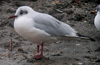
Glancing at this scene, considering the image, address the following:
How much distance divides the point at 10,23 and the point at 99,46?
7.90ft

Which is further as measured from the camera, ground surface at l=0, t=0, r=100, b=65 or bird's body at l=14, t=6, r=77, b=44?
ground surface at l=0, t=0, r=100, b=65

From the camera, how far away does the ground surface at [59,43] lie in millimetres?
4473

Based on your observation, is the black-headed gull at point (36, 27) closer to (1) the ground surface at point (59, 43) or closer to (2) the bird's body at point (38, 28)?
(2) the bird's body at point (38, 28)

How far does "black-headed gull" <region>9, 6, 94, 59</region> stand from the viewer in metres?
4.13

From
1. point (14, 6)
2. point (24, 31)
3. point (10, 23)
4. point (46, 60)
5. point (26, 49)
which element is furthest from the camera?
point (14, 6)

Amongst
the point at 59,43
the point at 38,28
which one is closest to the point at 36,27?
the point at 38,28

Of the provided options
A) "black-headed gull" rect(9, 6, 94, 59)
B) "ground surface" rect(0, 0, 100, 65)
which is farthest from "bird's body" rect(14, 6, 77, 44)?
"ground surface" rect(0, 0, 100, 65)

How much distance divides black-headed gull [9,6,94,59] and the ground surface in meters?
0.39

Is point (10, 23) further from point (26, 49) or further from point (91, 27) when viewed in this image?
point (91, 27)

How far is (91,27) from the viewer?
245 inches

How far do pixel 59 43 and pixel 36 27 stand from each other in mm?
1342

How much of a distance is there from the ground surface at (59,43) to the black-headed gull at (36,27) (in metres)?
0.39

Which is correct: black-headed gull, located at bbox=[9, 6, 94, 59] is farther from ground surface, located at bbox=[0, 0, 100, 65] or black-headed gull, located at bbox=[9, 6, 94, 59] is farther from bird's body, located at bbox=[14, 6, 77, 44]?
ground surface, located at bbox=[0, 0, 100, 65]

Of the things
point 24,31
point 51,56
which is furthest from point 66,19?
point 24,31
